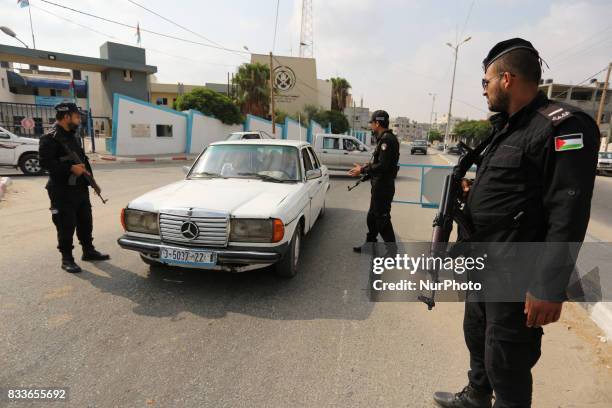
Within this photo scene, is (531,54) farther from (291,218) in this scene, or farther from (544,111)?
(291,218)

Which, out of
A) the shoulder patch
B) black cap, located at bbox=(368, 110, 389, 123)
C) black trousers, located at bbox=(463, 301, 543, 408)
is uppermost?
black cap, located at bbox=(368, 110, 389, 123)

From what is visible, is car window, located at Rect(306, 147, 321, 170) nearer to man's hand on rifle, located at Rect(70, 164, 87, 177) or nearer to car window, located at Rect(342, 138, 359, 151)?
man's hand on rifle, located at Rect(70, 164, 87, 177)

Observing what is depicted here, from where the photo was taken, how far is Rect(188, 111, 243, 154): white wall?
25.1 metres

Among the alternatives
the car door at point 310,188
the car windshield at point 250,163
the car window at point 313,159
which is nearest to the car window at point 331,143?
the car window at point 313,159

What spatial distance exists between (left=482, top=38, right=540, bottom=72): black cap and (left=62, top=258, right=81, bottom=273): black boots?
4429mm

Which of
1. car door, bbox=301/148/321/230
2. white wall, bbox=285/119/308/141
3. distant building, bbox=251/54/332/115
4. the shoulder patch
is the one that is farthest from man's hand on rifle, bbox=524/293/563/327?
distant building, bbox=251/54/332/115

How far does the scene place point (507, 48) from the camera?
5.79 ft

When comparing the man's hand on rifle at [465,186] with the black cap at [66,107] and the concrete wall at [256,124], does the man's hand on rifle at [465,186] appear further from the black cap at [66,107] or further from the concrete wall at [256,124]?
the concrete wall at [256,124]

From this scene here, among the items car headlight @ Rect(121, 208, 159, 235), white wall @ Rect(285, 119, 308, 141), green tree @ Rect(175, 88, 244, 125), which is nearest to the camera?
car headlight @ Rect(121, 208, 159, 235)

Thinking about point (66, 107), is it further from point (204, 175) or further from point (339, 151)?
point (339, 151)

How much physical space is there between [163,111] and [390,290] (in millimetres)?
21749

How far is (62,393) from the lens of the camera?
225 cm

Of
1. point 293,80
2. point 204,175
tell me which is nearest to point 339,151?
point 204,175

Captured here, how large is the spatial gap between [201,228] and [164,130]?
2133cm
